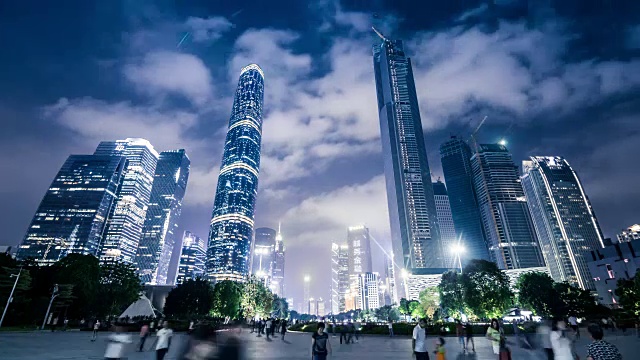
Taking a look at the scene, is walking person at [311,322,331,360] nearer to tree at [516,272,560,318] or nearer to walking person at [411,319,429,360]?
walking person at [411,319,429,360]

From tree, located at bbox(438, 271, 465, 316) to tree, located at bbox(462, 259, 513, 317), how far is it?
1618mm

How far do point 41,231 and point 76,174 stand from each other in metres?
36.3

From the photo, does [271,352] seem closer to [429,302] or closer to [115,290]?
[115,290]

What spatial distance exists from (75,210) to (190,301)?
143 m

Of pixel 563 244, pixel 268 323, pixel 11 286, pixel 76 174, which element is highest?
pixel 76 174

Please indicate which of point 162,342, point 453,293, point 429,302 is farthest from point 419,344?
point 429,302

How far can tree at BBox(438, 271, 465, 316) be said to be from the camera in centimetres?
5756

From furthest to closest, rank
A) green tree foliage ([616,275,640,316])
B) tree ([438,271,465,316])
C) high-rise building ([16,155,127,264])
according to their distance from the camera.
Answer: high-rise building ([16,155,127,264]) → tree ([438,271,465,316]) → green tree foliage ([616,275,640,316])

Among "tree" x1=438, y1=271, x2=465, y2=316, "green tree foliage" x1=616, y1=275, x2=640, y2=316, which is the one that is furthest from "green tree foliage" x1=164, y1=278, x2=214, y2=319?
"green tree foliage" x1=616, y1=275, x2=640, y2=316

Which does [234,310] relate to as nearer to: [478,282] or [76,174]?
[478,282]

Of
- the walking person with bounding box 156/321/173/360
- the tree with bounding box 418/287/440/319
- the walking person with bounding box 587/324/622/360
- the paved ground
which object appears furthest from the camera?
the tree with bounding box 418/287/440/319

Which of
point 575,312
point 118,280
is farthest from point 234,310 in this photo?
point 575,312

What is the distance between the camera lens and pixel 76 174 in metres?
182

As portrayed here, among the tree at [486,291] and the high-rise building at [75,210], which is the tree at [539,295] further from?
the high-rise building at [75,210]
